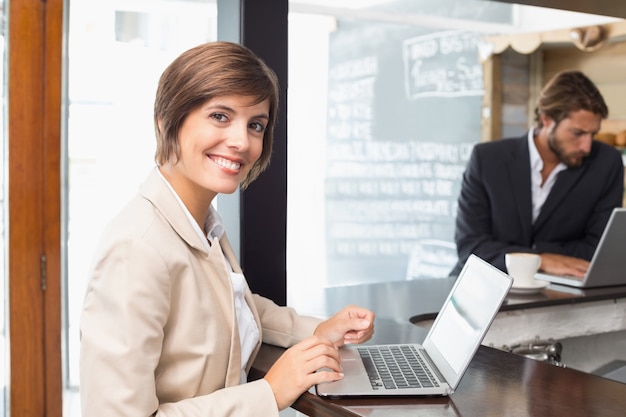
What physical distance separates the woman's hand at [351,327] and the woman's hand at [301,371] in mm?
243

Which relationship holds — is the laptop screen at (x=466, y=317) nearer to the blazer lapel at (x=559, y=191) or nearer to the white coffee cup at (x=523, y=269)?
the white coffee cup at (x=523, y=269)

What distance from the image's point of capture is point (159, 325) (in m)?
1.22

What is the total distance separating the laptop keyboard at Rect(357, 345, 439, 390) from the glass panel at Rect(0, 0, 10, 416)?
1551 millimetres

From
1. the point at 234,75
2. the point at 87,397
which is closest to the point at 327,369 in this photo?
the point at 87,397

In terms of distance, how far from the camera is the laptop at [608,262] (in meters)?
2.36

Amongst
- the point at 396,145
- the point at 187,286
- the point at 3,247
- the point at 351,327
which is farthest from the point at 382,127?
the point at 187,286

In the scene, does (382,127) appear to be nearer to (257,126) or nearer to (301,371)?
(257,126)

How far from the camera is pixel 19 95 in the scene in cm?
262

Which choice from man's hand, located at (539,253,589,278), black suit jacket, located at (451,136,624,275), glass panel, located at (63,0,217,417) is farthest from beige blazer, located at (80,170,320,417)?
glass panel, located at (63,0,217,417)

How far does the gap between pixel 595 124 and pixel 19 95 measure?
2124 mm

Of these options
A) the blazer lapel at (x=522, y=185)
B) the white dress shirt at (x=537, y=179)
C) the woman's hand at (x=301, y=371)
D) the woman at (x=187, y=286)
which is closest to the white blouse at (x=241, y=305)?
the woman at (x=187, y=286)

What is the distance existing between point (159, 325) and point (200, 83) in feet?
1.37

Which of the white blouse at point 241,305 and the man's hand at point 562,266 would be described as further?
the man's hand at point 562,266

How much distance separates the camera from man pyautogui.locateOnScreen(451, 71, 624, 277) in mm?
3018
